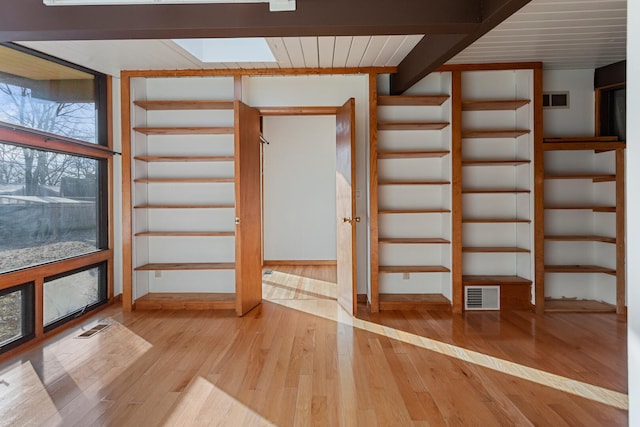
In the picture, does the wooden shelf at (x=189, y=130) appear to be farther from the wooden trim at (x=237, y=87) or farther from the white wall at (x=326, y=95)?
the white wall at (x=326, y=95)

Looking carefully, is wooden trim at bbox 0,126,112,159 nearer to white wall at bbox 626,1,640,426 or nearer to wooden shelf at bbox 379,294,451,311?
wooden shelf at bbox 379,294,451,311

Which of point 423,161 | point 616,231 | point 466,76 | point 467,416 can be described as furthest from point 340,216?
point 616,231

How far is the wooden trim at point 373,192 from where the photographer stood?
152 inches

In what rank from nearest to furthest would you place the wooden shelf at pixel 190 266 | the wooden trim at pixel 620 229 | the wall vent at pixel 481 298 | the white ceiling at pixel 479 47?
the white ceiling at pixel 479 47
the wooden trim at pixel 620 229
the wall vent at pixel 481 298
the wooden shelf at pixel 190 266

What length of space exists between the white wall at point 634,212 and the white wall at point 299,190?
5.57 m

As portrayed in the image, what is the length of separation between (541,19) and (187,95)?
3.38 metres

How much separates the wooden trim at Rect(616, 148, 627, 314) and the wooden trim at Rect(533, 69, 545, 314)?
67cm

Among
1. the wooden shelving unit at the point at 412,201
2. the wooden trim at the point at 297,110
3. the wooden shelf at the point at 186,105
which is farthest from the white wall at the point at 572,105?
the wooden shelf at the point at 186,105

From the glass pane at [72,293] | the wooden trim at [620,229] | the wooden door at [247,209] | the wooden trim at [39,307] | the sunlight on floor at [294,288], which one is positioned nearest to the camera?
the wooden trim at [39,307]

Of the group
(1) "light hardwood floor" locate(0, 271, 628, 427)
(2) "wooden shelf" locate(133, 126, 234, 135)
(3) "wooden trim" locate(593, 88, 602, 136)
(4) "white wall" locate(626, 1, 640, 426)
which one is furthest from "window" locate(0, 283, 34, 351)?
(3) "wooden trim" locate(593, 88, 602, 136)

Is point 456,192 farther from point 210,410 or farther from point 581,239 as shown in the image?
point 210,410

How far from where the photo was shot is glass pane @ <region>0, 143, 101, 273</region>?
2.92 metres

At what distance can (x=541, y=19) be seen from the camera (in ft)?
9.36

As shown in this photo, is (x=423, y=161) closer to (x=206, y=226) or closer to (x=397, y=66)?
(x=397, y=66)
